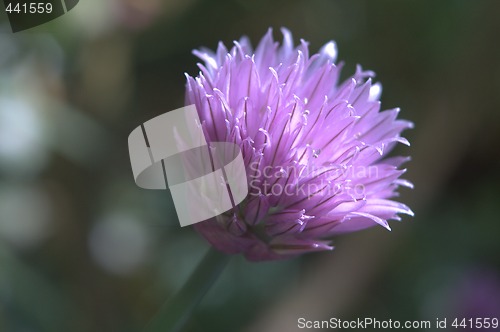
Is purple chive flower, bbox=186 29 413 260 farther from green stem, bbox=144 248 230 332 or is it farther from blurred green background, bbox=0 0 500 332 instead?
blurred green background, bbox=0 0 500 332

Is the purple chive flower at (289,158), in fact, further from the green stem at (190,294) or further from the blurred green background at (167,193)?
the blurred green background at (167,193)

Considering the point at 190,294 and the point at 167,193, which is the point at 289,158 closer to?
the point at 190,294

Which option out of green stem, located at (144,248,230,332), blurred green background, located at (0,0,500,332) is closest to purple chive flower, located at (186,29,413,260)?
green stem, located at (144,248,230,332)

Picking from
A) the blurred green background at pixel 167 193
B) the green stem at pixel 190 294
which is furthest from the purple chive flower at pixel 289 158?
the blurred green background at pixel 167 193

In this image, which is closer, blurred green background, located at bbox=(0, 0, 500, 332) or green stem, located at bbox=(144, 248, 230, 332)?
green stem, located at bbox=(144, 248, 230, 332)

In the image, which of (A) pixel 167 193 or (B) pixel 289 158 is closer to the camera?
(B) pixel 289 158

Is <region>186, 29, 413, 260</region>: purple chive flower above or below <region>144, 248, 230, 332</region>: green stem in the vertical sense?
above

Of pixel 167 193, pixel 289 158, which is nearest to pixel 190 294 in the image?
pixel 289 158
